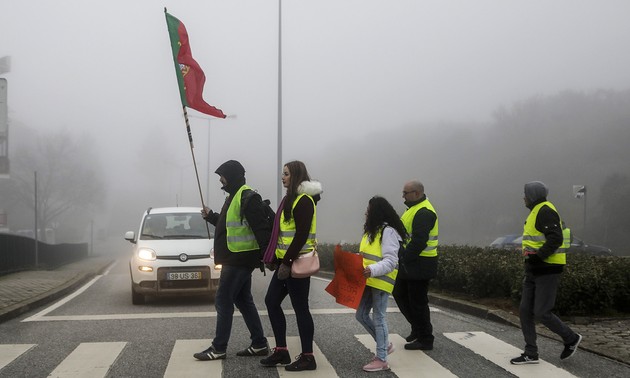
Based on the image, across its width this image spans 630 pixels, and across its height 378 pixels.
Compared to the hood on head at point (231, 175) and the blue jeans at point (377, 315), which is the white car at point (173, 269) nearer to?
the hood on head at point (231, 175)

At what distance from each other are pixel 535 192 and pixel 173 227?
730 cm

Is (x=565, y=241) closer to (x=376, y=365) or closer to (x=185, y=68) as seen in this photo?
(x=376, y=365)

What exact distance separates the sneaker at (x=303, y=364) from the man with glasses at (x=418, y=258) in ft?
4.51

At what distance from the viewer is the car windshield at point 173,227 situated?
38.9 ft

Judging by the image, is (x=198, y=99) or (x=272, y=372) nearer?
(x=272, y=372)

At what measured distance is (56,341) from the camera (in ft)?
24.8

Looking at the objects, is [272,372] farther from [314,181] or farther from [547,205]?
[547,205]

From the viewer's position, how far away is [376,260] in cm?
610

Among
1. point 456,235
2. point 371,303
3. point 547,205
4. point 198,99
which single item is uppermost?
point 198,99

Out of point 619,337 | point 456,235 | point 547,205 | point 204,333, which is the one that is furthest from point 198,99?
point 456,235

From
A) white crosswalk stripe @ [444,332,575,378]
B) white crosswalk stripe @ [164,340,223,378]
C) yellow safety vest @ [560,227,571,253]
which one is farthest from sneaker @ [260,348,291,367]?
yellow safety vest @ [560,227,571,253]

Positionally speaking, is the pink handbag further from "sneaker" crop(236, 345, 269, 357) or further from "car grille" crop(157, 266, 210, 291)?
"car grille" crop(157, 266, 210, 291)

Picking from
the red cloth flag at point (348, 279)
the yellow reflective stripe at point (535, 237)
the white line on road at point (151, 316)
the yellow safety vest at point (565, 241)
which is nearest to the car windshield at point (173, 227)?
the white line on road at point (151, 316)

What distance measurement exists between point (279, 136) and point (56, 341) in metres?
17.5
